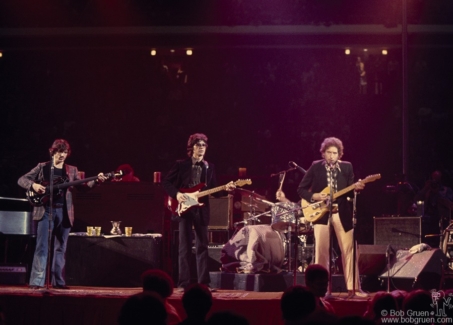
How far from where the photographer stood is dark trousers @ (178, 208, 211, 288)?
32.6 ft

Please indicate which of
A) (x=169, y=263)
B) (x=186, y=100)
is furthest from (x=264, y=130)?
(x=169, y=263)

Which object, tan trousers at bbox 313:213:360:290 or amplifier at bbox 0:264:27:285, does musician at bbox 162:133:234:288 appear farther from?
amplifier at bbox 0:264:27:285

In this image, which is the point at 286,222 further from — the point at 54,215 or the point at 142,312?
the point at 142,312

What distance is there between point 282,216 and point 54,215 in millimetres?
4203

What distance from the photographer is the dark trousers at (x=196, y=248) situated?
994 cm

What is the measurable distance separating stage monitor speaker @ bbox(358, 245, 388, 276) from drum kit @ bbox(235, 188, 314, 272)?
3.51 ft

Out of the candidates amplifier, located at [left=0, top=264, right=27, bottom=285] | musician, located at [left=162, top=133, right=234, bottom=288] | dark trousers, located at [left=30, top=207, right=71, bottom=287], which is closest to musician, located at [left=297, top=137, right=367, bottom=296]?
musician, located at [left=162, top=133, right=234, bottom=288]

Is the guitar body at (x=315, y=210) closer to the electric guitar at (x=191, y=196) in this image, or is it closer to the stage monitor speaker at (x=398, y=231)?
the electric guitar at (x=191, y=196)

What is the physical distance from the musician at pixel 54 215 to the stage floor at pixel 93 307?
4.62 feet

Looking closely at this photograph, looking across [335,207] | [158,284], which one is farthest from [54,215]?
[158,284]

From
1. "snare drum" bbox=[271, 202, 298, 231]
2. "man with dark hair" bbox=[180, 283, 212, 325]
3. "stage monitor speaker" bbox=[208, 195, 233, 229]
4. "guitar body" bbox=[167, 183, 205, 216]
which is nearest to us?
"man with dark hair" bbox=[180, 283, 212, 325]

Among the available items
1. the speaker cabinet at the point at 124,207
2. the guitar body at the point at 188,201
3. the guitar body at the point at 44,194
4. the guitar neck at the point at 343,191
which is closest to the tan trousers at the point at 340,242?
the guitar neck at the point at 343,191

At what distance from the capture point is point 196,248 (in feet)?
32.7

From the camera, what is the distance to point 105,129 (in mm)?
18766
